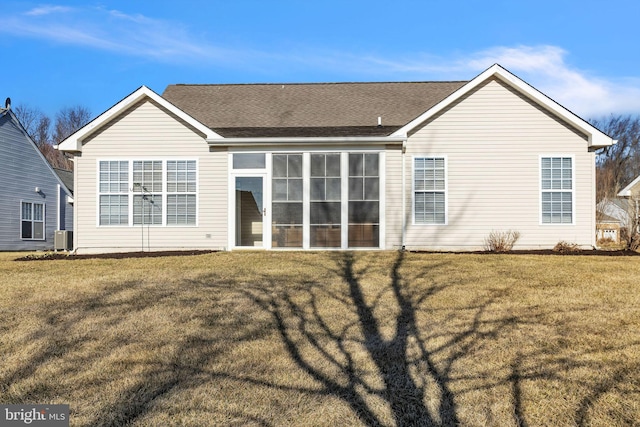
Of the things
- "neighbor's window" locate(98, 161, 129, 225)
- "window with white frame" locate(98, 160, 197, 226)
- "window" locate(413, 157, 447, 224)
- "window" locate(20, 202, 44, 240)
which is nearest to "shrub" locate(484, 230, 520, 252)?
"window" locate(413, 157, 447, 224)

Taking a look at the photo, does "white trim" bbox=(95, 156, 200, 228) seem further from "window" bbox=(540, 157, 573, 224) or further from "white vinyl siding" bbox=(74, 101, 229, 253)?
"window" bbox=(540, 157, 573, 224)

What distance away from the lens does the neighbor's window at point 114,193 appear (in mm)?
14711

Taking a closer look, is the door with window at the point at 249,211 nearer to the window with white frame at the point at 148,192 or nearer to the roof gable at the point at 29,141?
the window with white frame at the point at 148,192

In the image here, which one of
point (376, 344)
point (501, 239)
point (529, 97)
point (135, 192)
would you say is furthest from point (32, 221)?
point (376, 344)

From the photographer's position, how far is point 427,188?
1423cm

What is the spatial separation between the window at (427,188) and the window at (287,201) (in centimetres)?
319

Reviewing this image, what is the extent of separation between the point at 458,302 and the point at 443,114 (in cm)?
780

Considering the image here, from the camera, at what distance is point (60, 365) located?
17.6ft

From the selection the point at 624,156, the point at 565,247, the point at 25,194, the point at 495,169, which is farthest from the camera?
the point at 624,156

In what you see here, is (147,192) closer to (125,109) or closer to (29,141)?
(125,109)

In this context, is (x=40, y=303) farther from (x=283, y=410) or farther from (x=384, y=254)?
(x=384, y=254)

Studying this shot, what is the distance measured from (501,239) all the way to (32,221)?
20075mm

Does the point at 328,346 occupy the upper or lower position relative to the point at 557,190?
lower

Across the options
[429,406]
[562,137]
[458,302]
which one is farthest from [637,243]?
[429,406]
